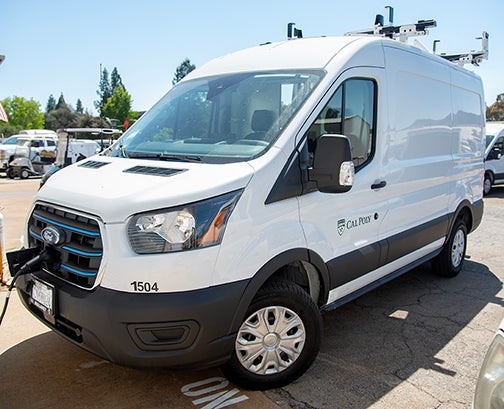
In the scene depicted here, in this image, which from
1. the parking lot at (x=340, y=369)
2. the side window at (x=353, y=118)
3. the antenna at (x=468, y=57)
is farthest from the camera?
the antenna at (x=468, y=57)

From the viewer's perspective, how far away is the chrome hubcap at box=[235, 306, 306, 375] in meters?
2.98

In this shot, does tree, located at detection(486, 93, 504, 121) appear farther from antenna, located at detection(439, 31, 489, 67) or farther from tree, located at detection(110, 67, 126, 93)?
tree, located at detection(110, 67, 126, 93)

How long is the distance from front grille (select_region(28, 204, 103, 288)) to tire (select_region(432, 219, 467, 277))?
4.36 metres

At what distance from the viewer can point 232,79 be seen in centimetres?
378

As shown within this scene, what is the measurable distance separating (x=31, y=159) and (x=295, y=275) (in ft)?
70.1

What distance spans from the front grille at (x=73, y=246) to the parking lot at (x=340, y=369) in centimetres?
74

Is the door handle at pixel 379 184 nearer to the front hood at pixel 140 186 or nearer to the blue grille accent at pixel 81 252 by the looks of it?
the front hood at pixel 140 186

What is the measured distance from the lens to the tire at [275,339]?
297cm

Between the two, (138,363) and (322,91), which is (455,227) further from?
(138,363)

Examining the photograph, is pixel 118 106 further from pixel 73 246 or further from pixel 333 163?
pixel 333 163

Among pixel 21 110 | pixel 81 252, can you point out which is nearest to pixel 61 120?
pixel 21 110

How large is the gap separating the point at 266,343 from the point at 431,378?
1292 mm

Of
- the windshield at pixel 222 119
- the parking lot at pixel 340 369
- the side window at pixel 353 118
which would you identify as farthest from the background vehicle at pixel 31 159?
the side window at pixel 353 118

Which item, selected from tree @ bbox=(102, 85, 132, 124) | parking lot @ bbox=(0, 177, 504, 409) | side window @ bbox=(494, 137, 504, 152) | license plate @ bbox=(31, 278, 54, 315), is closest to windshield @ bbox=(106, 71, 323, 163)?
license plate @ bbox=(31, 278, 54, 315)
